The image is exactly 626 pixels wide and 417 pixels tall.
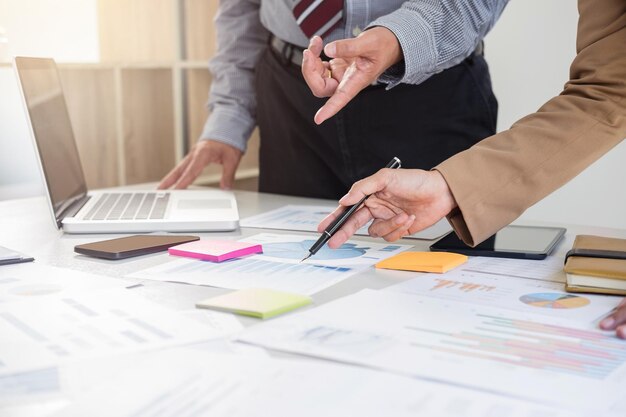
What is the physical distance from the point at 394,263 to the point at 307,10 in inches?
26.5

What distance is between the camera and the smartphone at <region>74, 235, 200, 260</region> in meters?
1.02

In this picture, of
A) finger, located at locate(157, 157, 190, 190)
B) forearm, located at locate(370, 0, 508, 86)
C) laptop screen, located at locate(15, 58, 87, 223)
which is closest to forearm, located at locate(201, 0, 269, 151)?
finger, located at locate(157, 157, 190, 190)

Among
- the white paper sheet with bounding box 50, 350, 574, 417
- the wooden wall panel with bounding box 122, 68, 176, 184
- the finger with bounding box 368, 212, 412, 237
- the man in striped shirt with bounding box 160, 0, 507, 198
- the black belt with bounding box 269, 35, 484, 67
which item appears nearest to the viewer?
the white paper sheet with bounding box 50, 350, 574, 417

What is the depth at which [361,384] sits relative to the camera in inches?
23.5

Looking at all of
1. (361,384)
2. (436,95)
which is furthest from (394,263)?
(436,95)

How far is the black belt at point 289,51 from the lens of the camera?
160 cm

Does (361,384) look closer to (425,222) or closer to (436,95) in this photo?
(425,222)

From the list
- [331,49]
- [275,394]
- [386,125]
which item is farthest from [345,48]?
[275,394]

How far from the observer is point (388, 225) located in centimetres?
106

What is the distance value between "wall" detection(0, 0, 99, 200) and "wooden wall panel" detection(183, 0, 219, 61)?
0.44 meters

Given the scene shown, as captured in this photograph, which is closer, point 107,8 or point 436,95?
point 436,95

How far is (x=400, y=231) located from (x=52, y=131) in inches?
25.8

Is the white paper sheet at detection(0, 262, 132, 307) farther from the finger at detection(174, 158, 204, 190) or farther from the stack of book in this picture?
the finger at detection(174, 158, 204, 190)

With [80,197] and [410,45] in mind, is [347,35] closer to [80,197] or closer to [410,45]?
[410,45]
